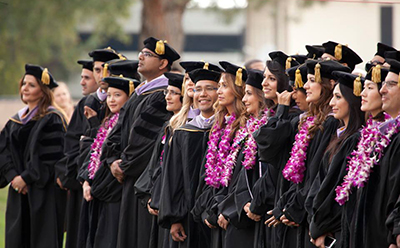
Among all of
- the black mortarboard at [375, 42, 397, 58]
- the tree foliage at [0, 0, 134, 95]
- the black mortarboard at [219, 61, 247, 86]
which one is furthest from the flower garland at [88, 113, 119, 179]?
the tree foliage at [0, 0, 134, 95]

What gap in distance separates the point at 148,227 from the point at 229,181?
5.67ft

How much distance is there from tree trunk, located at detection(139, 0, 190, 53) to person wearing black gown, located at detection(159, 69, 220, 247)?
11988 millimetres

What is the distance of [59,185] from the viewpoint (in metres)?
10.3

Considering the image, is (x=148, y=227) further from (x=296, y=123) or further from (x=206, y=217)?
(x=296, y=123)

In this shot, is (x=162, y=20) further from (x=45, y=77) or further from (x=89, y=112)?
(x=89, y=112)

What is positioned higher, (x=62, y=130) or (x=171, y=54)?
(x=171, y=54)

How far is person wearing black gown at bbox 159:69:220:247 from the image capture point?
7715mm

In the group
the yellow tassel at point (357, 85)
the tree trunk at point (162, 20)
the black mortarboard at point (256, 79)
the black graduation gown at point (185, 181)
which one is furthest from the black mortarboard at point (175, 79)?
the tree trunk at point (162, 20)

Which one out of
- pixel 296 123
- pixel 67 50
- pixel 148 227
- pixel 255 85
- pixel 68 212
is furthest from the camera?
pixel 67 50

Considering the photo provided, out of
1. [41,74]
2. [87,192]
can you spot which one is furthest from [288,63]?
[41,74]

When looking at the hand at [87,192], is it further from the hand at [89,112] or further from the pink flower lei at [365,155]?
the pink flower lei at [365,155]

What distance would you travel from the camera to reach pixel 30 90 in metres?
10.6

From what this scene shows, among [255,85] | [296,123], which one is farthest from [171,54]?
[296,123]

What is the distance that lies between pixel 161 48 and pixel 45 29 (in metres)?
26.4
